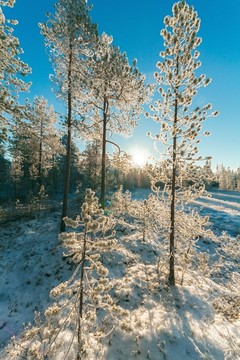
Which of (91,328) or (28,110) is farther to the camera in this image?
(28,110)

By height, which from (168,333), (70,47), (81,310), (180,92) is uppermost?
(70,47)

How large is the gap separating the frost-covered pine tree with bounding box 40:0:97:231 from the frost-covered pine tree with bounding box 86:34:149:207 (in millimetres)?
701

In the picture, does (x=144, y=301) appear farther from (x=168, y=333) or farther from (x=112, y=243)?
(x=112, y=243)

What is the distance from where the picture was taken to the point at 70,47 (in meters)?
13.2

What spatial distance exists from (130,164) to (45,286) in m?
9.69

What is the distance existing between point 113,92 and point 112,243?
1265 cm

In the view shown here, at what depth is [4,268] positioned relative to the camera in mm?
10648

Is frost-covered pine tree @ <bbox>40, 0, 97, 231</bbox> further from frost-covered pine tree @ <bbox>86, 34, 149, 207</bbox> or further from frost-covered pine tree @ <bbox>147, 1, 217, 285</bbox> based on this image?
frost-covered pine tree @ <bbox>147, 1, 217, 285</bbox>

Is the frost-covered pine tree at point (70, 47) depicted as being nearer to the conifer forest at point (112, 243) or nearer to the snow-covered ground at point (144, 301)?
the conifer forest at point (112, 243)

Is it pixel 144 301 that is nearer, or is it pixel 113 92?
pixel 144 301

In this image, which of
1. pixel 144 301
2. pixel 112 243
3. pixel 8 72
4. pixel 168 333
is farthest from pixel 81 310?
pixel 8 72

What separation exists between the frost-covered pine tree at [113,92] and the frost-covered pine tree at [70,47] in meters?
0.70

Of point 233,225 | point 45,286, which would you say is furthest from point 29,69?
point 233,225

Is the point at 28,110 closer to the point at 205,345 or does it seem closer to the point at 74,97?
the point at 74,97
